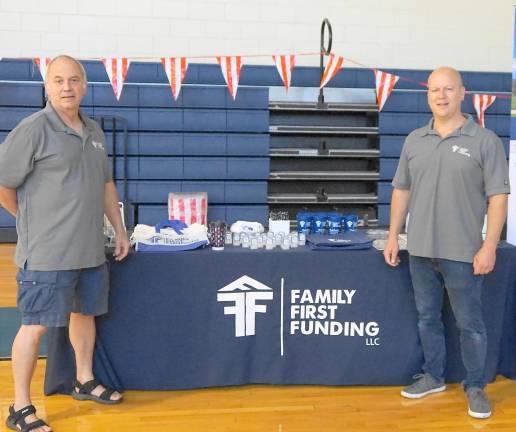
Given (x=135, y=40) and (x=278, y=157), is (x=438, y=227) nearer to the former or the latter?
(x=278, y=157)

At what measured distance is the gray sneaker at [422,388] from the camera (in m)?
2.93

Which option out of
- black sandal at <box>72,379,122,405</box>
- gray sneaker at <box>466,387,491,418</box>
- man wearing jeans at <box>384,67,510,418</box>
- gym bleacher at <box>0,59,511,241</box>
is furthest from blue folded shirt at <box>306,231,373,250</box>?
gym bleacher at <box>0,59,511,241</box>

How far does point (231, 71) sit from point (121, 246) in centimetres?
355

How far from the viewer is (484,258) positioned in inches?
102

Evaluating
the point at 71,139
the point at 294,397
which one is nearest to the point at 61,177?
the point at 71,139

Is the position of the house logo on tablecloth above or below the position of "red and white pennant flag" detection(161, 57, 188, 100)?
below

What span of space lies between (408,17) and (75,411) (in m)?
5.80

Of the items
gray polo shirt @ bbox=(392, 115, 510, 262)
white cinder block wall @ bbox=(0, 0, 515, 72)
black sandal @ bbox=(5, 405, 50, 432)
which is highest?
white cinder block wall @ bbox=(0, 0, 515, 72)

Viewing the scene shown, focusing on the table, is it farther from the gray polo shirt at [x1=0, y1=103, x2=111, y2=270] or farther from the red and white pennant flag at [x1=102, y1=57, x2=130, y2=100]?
the red and white pennant flag at [x1=102, y1=57, x2=130, y2=100]

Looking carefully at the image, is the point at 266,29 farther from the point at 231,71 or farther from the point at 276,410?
the point at 276,410

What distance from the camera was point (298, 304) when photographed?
2.98m

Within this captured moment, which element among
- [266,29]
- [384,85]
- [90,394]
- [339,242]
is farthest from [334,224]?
[266,29]

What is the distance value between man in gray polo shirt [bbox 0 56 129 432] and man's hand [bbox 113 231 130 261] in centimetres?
18

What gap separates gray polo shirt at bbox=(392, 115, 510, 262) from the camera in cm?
257
